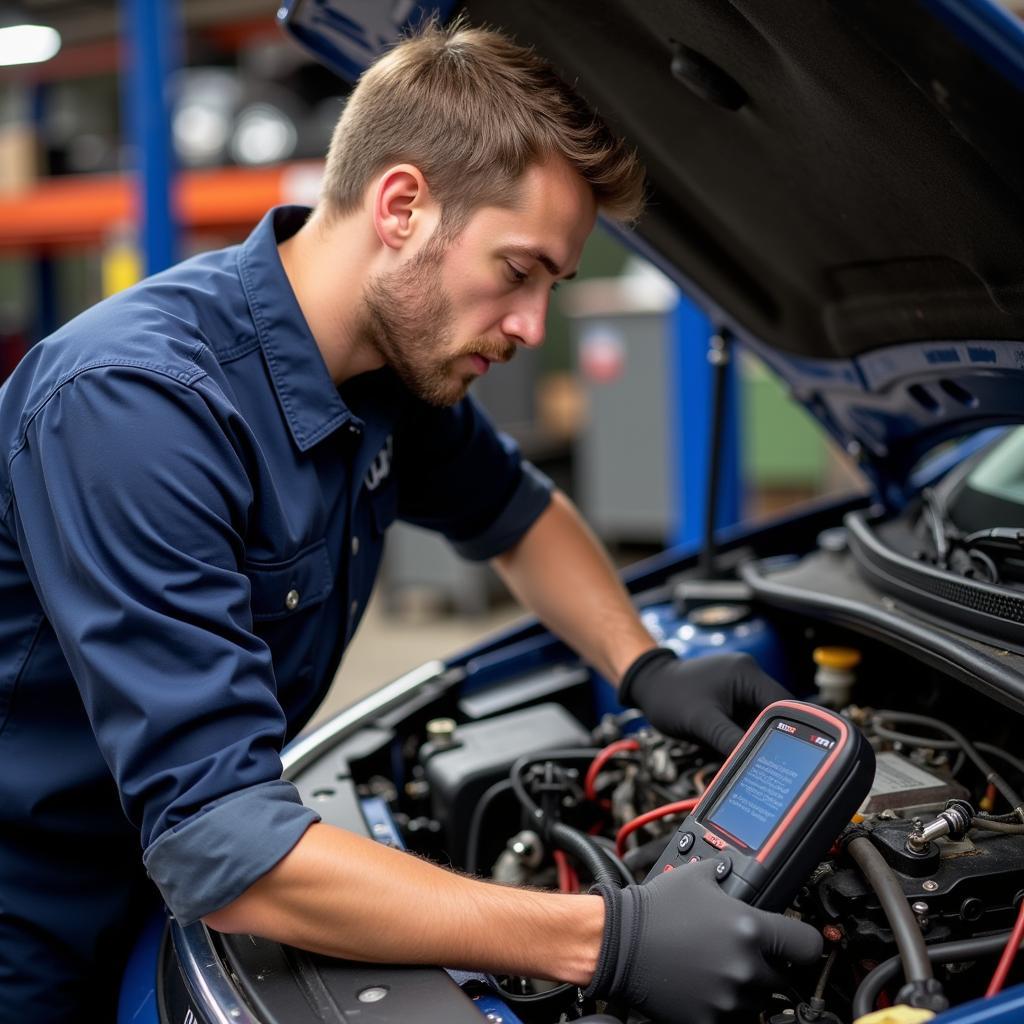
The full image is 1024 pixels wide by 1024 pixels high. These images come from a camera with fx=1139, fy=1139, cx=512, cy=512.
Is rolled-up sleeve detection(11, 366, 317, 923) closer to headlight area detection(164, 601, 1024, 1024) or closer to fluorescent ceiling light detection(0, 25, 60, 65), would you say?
headlight area detection(164, 601, 1024, 1024)

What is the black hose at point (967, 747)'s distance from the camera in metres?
1.06

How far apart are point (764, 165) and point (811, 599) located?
1.64 ft

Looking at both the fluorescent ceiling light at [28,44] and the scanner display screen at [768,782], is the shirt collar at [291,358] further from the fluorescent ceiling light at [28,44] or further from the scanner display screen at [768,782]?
the fluorescent ceiling light at [28,44]

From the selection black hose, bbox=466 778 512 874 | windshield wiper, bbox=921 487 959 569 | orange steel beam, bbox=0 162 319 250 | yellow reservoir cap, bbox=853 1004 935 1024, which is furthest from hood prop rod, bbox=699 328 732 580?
orange steel beam, bbox=0 162 319 250

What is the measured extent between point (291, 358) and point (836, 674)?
72cm

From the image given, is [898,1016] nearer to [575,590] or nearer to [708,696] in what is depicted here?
[708,696]

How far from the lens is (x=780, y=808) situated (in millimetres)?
930

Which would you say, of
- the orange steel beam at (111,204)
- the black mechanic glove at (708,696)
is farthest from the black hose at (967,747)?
the orange steel beam at (111,204)

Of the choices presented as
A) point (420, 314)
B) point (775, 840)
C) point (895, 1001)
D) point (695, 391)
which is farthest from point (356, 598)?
point (695, 391)

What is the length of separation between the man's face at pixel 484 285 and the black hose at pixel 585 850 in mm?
491

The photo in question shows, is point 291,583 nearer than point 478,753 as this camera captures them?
Yes

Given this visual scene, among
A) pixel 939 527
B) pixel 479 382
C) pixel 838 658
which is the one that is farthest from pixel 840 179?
pixel 479 382

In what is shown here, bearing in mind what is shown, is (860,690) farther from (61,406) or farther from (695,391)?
(695,391)

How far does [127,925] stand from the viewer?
1147mm
